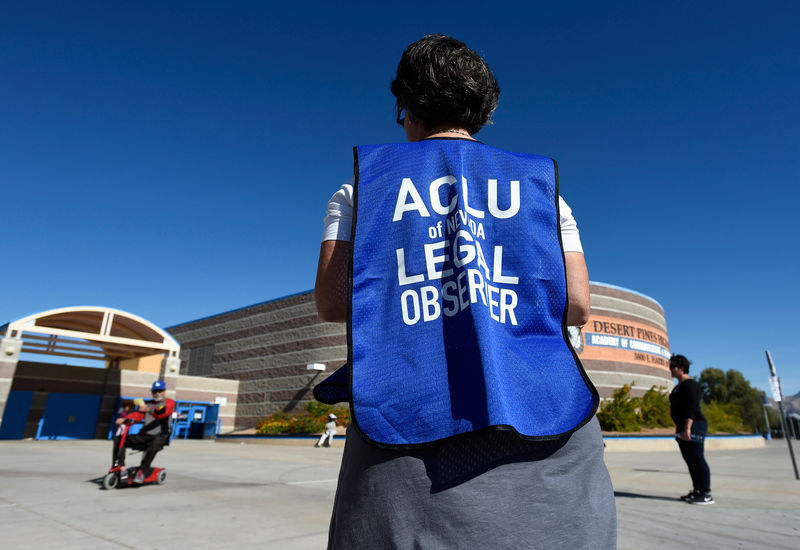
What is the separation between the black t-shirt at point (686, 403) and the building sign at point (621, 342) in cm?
Result: 2400

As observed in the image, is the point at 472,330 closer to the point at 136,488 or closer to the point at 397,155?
the point at 397,155

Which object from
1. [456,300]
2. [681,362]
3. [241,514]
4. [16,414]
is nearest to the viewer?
[456,300]

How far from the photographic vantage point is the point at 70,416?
23.2m

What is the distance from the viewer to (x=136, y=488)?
18.0 ft

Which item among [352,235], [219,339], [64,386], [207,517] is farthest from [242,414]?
[352,235]

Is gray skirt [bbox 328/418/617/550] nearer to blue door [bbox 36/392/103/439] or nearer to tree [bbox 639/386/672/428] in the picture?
tree [bbox 639/386/672/428]

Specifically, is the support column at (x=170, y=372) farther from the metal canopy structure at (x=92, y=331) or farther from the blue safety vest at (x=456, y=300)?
the blue safety vest at (x=456, y=300)

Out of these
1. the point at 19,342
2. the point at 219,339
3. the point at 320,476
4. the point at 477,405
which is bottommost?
the point at 320,476

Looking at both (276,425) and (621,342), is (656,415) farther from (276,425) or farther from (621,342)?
(276,425)

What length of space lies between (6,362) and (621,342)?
114 ft

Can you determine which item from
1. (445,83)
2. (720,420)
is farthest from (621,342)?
(445,83)

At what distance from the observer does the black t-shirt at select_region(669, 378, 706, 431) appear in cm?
534

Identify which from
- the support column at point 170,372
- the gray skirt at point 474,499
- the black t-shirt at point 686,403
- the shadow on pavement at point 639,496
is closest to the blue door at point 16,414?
the support column at point 170,372

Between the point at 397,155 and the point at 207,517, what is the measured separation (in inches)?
157
